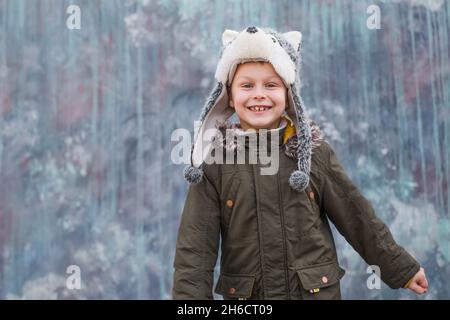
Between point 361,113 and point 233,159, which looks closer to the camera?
point 233,159

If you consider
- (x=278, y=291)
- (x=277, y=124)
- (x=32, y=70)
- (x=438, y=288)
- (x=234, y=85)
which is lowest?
(x=438, y=288)

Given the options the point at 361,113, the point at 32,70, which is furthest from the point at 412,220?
the point at 32,70

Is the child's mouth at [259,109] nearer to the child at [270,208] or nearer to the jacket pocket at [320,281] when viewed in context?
the child at [270,208]

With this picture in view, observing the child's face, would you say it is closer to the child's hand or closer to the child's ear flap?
the child's ear flap

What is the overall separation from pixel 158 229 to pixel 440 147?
4.56 feet

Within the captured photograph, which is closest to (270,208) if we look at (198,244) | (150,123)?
(198,244)

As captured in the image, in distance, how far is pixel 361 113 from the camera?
255 centimetres

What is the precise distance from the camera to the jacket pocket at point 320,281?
1.41m

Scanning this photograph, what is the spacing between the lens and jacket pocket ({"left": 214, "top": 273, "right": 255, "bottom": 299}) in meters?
1.43

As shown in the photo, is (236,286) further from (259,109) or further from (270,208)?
(259,109)

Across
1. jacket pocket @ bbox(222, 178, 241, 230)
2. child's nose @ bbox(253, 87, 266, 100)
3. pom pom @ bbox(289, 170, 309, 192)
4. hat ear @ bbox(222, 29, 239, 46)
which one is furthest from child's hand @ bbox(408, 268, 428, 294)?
hat ear @ bbox(222, 29, 239, 46)

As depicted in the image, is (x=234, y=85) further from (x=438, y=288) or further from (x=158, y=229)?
(x=438, y=288)

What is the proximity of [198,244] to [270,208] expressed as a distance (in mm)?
220

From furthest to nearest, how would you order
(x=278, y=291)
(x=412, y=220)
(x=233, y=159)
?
(x=412, y=220), (x=233, y=159), (x=278, y=291)
